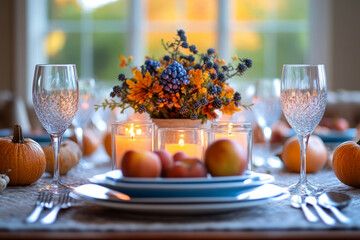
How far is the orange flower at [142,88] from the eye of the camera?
3.86 feet

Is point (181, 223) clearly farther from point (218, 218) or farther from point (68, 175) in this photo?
point (68, 175)

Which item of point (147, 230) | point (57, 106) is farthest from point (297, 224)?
point (57, 106)

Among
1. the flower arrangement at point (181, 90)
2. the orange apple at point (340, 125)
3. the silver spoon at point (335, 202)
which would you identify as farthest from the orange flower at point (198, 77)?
the orange apple at point (340, 125)

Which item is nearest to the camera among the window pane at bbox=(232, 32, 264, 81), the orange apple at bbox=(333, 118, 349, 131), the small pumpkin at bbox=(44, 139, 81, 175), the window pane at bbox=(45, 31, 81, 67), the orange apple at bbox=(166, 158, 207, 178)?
the orange apple at bbox=(166, 158, 207, 178)

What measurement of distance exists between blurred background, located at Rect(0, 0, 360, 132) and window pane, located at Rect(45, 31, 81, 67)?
10 mm

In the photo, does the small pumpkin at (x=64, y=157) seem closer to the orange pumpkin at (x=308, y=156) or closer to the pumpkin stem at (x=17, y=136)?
the pumpkin stem at (x=17, y=136)

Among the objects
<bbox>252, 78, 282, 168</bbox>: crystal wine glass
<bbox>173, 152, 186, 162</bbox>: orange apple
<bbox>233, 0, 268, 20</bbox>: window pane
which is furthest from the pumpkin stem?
<bbox>233, 0, 268, 20</bbox>: window pane

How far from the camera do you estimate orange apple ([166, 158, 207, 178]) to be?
0.89 metres

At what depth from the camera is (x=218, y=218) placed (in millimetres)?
854

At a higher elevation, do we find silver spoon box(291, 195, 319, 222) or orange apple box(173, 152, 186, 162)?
orange apple box(173, 152, 186, 162)

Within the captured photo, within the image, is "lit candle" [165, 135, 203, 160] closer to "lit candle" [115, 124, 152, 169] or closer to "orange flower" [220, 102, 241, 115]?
"lit candle" [115, 124, 152, 169]

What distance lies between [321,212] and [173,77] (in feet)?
1.51

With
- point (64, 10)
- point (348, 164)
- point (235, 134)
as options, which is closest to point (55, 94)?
point (235, 134)

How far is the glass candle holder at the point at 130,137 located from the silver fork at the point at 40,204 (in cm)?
18
